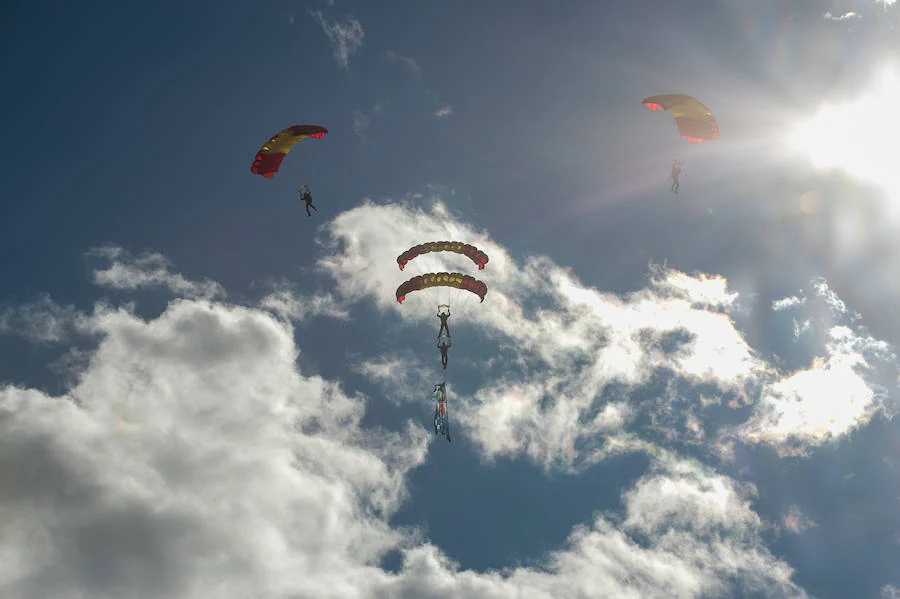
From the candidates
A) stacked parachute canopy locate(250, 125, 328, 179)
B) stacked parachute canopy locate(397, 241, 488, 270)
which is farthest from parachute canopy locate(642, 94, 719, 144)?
stacked parachute canopy locate(250, 125, 328, 179)

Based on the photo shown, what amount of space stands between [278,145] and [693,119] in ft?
108

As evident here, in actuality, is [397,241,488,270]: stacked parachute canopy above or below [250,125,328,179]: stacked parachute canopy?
below

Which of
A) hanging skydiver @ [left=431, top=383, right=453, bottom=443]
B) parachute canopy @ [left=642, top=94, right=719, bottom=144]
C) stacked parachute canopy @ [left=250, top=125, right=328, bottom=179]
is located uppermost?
parachute canopy @ [left=642, top=94, right=719, bottom=144]

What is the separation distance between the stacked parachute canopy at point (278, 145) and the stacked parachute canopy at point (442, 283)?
13.7 m

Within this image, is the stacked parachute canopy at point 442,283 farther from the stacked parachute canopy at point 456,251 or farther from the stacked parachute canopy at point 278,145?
the stacked parachute canopy at point 278,145

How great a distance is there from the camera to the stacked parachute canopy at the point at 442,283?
6284 cm

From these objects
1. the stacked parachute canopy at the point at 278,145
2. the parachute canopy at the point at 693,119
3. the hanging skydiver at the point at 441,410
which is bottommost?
the hanging skydiver at the point at 441,410

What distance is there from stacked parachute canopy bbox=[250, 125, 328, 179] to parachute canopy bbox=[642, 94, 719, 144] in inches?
1089

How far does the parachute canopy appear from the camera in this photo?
214 feet

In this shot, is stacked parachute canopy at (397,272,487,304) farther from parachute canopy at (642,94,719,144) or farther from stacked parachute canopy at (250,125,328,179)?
parachute canopy at (642,94,719,144)

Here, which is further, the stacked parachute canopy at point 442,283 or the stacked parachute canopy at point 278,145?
the stacked parachute canopy at point 278,145

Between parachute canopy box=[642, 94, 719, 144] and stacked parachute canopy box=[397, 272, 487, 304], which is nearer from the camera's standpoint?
stacked parachute canopy box=[397, 272, 487, 304]

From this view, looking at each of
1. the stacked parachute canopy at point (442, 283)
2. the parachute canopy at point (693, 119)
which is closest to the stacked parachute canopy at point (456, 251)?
the stacked parachute canopy at point (442, 283)

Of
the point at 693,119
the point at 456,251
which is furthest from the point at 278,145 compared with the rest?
the point at 693,119
